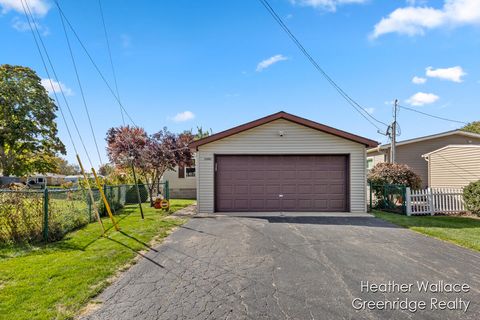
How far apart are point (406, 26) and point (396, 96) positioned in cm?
1015

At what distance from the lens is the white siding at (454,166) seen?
12.7m

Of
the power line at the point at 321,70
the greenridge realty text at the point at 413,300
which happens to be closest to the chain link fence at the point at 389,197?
the power line at the point at 321,70

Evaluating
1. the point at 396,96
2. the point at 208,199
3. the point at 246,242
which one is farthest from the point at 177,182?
the point at 396,96

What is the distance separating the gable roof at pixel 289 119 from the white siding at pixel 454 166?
239 inches

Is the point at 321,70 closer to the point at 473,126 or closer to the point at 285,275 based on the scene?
the point at 285,275

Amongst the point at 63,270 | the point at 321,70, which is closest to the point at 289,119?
the point at 321,70

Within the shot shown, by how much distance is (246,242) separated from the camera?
20.5 ft

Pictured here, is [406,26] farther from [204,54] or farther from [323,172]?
[204,54]

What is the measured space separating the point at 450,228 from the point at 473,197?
319 centimetres

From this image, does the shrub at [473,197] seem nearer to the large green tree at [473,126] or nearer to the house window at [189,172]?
the house window at [189,172]

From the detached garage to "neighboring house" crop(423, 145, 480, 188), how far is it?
6248 mm

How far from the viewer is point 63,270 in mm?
4262

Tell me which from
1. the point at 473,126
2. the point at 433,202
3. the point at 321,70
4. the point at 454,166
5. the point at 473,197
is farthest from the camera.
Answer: the point at 473,126

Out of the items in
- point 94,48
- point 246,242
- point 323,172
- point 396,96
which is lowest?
point 246,242
